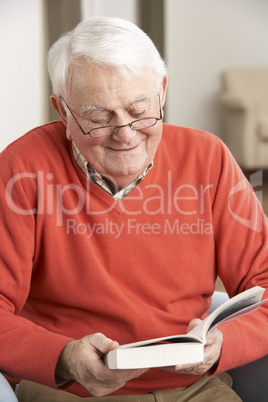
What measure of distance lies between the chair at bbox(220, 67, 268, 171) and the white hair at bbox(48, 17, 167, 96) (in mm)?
4158

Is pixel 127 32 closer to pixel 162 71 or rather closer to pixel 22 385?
pixel 162 71

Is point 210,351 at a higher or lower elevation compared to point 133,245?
lower

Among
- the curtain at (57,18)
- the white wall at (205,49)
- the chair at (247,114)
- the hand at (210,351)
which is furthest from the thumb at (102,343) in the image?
the white wall at (205,49)

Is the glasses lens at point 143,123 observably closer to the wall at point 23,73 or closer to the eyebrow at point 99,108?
the eyebrow at point 99,108

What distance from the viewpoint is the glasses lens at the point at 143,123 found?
1.36 meters

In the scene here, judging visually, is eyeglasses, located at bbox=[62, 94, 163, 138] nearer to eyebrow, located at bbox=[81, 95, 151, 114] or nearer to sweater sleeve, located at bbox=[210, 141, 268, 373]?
eyebrow, located at bbox=[81, 95, 151, 114]

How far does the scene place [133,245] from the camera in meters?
1.46

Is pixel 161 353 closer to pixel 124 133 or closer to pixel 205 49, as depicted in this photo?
pixel 124 133

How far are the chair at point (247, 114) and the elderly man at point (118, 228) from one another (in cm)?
400

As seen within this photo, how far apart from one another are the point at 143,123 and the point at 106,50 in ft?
0.59

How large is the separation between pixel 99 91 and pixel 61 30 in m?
4.00

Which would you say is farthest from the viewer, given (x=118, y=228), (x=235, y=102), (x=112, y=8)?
(x=112, y=8)

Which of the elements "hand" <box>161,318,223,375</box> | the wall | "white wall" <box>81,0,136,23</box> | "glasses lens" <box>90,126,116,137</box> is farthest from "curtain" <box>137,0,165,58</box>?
"hand" <box>161,318,223,375</box>

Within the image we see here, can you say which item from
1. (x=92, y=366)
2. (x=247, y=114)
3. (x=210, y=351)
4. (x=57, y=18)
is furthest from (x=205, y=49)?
(x=92, y=366)
